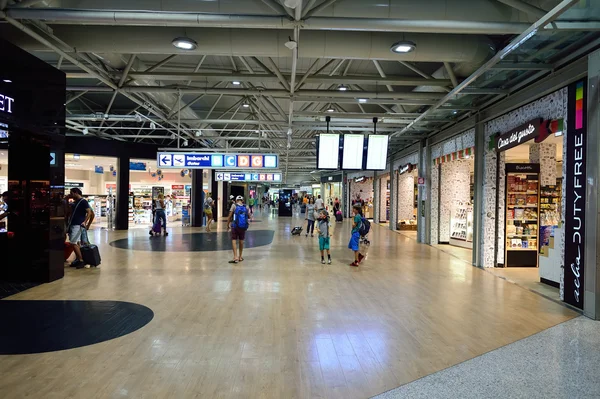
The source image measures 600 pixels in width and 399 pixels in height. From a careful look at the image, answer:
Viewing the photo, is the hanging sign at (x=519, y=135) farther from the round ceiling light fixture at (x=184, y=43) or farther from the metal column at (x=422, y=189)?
the round ceiling light fixture at (x=184, y=43)

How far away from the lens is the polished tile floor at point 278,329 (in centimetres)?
314

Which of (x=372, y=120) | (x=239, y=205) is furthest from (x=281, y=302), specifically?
(x=372, y=120)

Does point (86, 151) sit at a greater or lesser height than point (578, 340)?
greater

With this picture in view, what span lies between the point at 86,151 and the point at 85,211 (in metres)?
8.32

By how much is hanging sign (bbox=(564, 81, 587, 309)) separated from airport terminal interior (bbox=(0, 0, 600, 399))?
31 mm

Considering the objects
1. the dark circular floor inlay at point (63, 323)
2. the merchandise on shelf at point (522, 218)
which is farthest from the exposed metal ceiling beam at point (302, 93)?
the dark circular floor inlay at point (63, 323)

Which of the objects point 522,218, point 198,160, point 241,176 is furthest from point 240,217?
point 241,176

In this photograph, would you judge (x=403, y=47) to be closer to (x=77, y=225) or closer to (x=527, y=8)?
(x=527, y=8)

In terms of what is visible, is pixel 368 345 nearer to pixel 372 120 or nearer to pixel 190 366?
pixel 190 366

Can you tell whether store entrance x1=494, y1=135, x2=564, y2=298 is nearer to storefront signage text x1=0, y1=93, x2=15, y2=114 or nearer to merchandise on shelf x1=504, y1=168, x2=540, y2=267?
merchandise on shelf x1=504, y1=168, x2=540, y2=267

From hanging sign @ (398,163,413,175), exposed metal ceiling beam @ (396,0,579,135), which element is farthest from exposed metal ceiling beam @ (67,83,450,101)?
hanging sign @ (398,163,413,175)

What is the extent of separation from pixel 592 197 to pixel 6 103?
874cm

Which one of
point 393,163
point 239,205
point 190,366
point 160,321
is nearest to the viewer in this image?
point 190,366

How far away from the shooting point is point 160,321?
4.64 m
